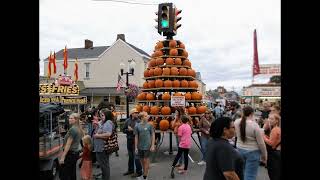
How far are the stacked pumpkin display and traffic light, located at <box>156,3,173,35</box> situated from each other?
585 millimetres

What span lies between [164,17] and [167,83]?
2.53 m

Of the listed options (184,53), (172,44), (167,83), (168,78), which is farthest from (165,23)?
(167,83)

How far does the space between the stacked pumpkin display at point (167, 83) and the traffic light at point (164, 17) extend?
1.92 feet

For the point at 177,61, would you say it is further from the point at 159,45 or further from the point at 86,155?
the point at 86,155

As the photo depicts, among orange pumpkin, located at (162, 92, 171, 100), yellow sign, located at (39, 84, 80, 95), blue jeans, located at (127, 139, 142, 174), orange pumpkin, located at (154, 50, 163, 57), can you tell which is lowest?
blue jeans, located at (127, 139, 142, 174)

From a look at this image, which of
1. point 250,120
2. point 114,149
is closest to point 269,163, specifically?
point 250,120

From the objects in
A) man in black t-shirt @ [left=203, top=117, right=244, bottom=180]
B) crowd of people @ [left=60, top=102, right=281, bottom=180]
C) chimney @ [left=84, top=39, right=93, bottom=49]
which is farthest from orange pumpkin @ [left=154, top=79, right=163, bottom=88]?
chimney @ [left=84, top=39, right=93, bottom=49]

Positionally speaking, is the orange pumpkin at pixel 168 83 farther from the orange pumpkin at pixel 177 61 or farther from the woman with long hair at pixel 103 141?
the woman with long hair at pixel 103 141

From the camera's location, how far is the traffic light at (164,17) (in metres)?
Result: 12.3

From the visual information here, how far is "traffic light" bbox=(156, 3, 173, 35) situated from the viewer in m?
12.3

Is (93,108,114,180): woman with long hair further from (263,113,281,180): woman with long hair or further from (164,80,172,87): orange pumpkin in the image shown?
(164,80,172,87): orange pumpkin

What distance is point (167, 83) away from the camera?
12055mm
